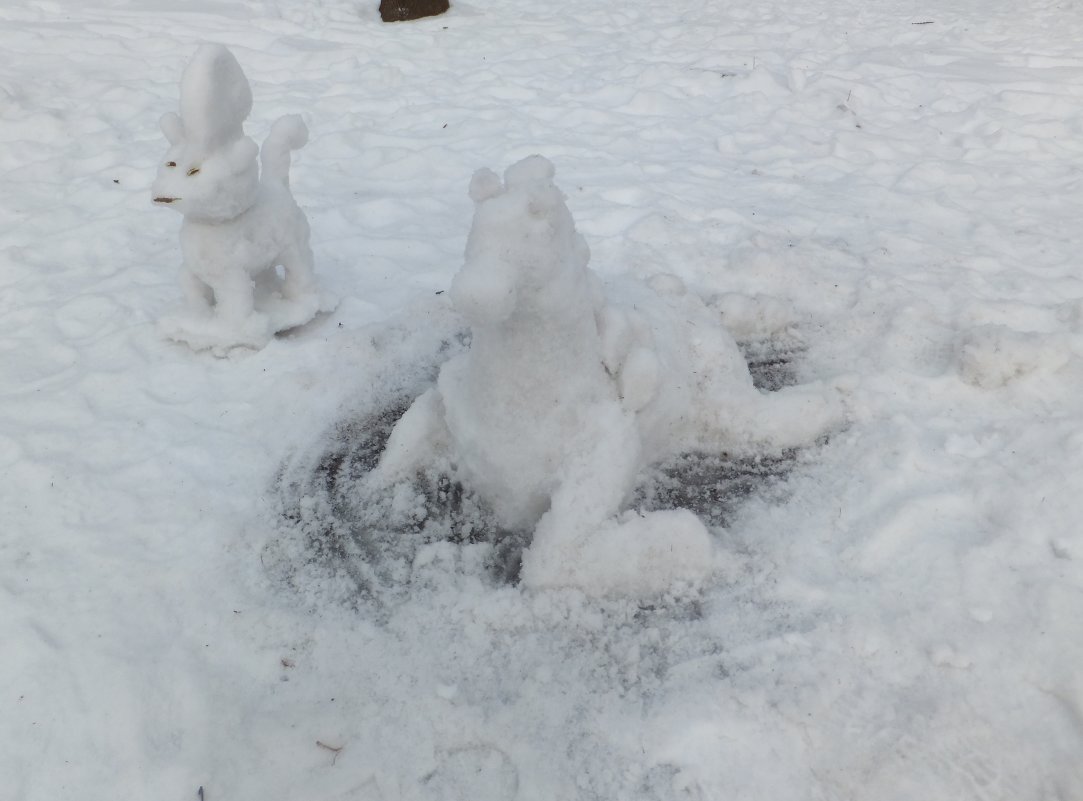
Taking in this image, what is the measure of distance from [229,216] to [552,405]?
1277mm

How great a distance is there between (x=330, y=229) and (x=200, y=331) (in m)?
0.96

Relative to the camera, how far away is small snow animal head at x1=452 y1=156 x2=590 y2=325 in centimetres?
167

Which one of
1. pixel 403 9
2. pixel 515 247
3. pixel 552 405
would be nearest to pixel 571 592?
pixel 552 405

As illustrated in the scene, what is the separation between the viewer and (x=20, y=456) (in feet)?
7.72

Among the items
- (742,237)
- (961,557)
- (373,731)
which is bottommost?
(373,731)

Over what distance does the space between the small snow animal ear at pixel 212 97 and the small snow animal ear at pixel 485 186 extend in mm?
908

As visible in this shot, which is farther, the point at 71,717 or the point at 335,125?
the point at 335,125

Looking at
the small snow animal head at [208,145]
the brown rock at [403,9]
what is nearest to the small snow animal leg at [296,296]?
the small snow animal head at [208,145]

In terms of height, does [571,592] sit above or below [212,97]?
below

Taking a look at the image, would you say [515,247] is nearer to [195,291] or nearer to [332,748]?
[332,748]

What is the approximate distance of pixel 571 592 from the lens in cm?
195

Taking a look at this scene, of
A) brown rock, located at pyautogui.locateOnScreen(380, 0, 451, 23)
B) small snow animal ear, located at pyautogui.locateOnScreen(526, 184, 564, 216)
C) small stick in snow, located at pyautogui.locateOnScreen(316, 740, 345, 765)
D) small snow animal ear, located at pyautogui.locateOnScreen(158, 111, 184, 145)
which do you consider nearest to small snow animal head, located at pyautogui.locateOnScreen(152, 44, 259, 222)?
small snow animal ear, located at pyautogui.locateOnScreen(158, 111, 184, 145)

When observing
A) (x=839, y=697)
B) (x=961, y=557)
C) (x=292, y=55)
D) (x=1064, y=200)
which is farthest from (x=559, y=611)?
(x=292, y=55)

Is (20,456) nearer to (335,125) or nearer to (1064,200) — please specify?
(335,125)
